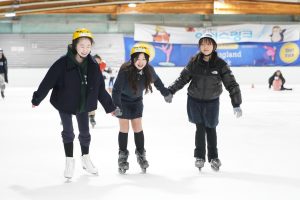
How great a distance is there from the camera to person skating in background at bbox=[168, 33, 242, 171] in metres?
3.50

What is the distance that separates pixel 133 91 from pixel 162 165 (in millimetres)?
768

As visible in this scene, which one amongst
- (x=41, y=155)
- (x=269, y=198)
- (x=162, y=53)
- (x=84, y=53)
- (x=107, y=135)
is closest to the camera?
(x=269, y=198)

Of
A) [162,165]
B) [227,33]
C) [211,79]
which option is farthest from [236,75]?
[211,79]

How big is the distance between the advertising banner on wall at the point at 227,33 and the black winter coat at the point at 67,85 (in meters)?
15.6

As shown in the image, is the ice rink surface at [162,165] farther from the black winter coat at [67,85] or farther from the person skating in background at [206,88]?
the black winter coat at [67,85]

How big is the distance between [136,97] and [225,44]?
52.7 feet

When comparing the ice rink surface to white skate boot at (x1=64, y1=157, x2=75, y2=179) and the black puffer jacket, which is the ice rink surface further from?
the black puffer jacket

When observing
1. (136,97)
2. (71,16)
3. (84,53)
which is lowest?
(136,97)

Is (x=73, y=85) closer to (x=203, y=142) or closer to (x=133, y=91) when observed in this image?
(x=133, y=91)

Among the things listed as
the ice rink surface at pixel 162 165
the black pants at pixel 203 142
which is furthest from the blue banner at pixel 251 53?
the black pants at pixel 203 142

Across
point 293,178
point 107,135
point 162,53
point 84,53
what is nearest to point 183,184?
point 293,178

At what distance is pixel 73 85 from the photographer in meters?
3.16

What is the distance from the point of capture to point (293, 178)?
3.29 metres

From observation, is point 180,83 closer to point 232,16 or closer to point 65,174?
point 65,174
